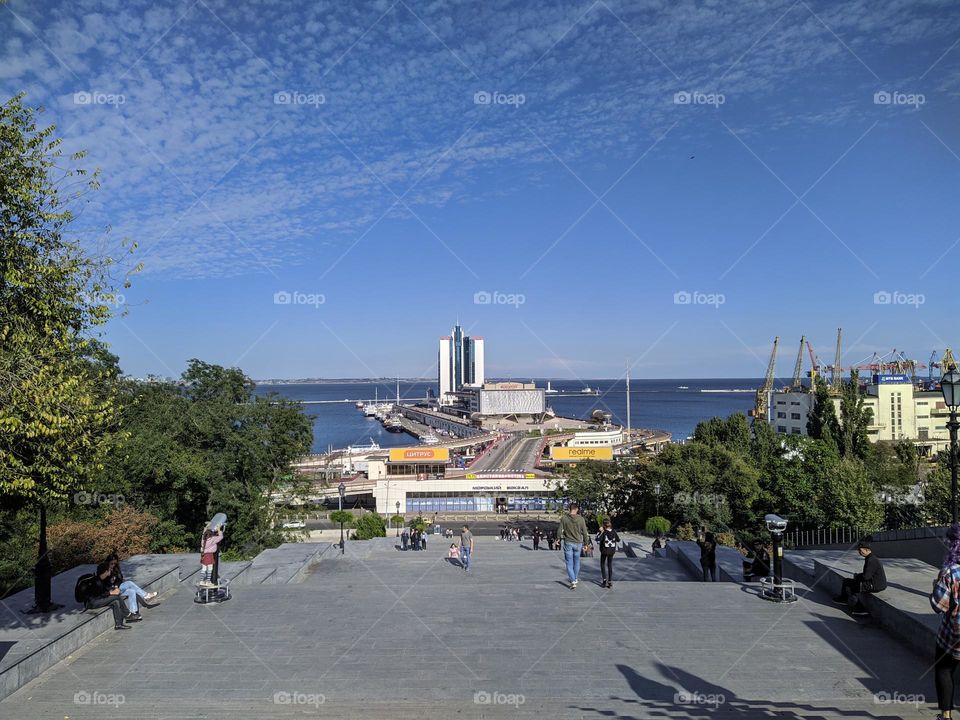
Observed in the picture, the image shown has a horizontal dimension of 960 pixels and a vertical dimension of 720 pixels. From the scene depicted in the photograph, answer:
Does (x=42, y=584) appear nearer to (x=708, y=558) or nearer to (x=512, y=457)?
(x=708, y=558)

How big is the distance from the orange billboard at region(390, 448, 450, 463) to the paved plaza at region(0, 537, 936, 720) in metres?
69.8

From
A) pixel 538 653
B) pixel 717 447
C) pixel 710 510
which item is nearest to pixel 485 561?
pixel 538 653

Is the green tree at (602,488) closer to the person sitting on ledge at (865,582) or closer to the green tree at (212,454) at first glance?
the green tree at (212,454)

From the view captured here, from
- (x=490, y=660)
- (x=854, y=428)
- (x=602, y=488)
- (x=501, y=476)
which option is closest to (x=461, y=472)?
(x=501, y=476)

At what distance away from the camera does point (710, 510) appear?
30.3m

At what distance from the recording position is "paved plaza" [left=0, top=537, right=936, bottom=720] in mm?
5582

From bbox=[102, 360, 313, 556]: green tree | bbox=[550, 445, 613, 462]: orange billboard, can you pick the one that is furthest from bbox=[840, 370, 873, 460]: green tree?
bbox=[102, 360, 313, 556]: green tree

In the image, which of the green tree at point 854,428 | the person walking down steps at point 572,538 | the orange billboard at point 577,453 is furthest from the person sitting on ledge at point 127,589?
the orange billboard at point 577,453

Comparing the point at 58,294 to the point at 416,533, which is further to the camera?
the point at 416,533

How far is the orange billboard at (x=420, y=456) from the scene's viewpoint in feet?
258

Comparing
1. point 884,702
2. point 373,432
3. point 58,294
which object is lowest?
point 373,432

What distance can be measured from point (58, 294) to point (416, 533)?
554 inches

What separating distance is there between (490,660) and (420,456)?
7314 centimetres

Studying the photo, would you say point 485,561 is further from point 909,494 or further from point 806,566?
point 909,494
